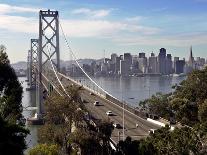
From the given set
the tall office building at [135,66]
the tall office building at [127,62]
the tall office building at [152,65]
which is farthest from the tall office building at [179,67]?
the tall office building at [127,62]

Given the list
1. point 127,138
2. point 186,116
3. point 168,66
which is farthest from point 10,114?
point 168,66

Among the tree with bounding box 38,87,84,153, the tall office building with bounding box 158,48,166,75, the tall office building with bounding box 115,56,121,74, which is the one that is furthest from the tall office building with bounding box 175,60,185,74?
the tree with bounding box 38,87,84,153

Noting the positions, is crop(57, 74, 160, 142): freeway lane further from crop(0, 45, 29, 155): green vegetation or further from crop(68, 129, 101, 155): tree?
crop(0, 45, 29, 155): green vegetation

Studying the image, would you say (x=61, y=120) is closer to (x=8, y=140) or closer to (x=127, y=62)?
(x=8, y=140)

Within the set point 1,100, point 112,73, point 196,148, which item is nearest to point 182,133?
point 196,148

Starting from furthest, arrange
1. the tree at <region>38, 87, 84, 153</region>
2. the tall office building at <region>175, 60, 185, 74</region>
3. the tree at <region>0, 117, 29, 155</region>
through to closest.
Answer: the tall office building at <region>175, 60, 185, 74</region>, the tree at <region>38, 87, 84, 153</region>, the tree at <region>0, 117, 29, 155</region>

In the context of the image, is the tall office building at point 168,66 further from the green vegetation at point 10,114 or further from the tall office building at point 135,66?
the green vegetation at point 10,114

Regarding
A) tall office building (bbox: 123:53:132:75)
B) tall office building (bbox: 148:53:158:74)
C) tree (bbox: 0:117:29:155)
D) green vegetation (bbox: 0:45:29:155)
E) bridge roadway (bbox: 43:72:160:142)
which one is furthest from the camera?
tall office building (bbox: 148:53:158:74)

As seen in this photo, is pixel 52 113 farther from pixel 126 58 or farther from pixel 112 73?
pixel 126 58
